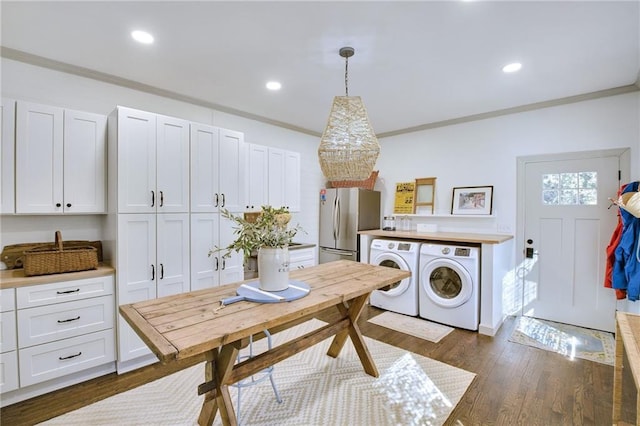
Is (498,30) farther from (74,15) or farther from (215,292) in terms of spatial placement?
(74,15)

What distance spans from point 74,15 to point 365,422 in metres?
3.33

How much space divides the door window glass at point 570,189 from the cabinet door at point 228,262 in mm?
3697

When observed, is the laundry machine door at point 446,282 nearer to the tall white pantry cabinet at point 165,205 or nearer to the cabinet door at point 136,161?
the tall white pantry cabinet at point 165,205

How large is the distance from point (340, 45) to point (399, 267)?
2686 mm

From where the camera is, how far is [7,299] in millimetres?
2049

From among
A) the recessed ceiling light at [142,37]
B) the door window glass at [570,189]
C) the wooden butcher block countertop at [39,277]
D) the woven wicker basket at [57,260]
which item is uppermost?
the recessed ceiling light at [142,37]

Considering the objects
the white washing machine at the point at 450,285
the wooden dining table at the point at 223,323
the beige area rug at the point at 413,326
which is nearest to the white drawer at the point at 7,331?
the wooden dining table at the point at 223,323

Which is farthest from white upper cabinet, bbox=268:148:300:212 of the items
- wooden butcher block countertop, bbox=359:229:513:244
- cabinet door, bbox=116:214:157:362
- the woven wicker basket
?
the woven wicker basket

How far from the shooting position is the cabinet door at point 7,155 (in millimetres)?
2180

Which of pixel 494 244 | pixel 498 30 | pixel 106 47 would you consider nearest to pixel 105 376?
pixel 106 47

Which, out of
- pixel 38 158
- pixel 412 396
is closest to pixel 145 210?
pixel 38 158

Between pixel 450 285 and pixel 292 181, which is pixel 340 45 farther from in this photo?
pixel 450 285

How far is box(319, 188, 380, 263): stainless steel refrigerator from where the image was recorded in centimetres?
451

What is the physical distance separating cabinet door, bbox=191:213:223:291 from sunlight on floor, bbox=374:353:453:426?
1.90 m
